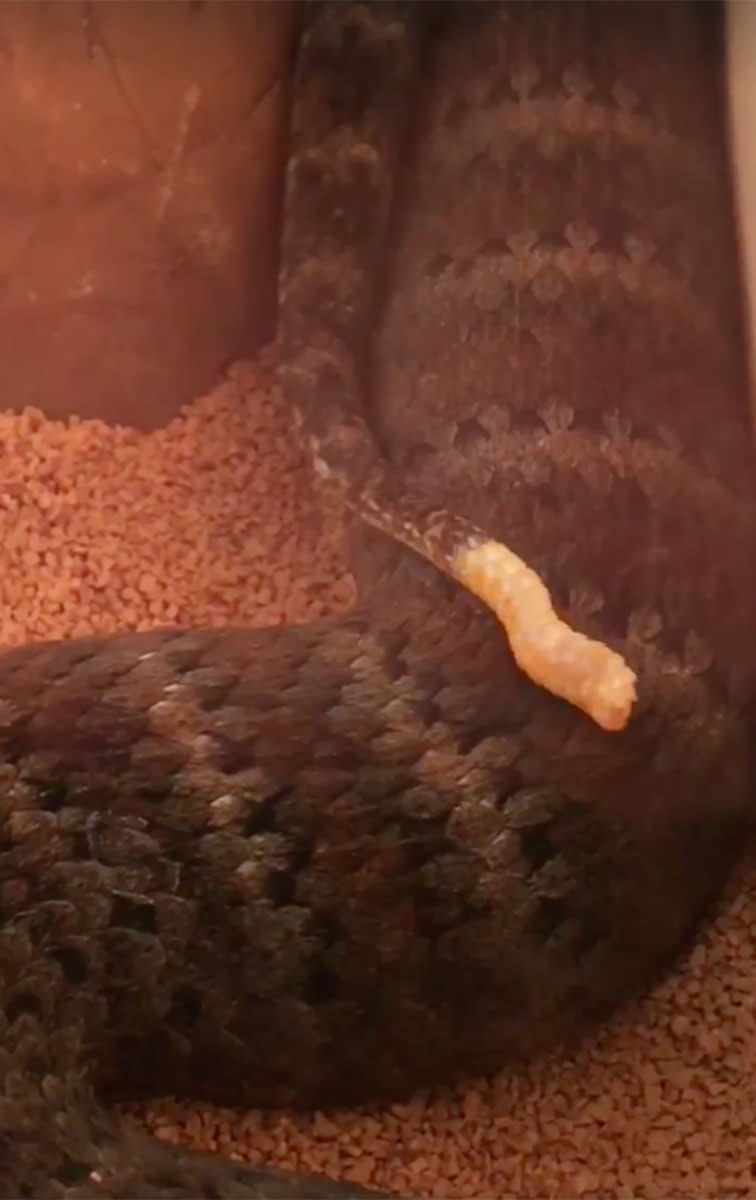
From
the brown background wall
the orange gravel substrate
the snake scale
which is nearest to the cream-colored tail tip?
the snake scale

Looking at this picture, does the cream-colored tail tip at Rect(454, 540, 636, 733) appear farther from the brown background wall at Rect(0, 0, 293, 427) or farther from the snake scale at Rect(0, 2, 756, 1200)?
the brown background wall at Rect(0, 0, 293, 427)

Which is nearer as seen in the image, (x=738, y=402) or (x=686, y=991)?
(x=686, y=991)

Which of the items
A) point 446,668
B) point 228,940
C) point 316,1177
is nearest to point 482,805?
point 446,668

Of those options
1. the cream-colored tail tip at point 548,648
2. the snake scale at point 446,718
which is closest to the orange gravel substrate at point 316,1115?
the snake scale at point 446,718

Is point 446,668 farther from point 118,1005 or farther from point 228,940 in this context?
point 118,1005

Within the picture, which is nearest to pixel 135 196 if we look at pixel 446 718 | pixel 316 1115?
pixel 446 718

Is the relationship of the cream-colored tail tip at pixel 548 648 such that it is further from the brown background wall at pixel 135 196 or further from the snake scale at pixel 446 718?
the brown background wall at pixel 135 196
